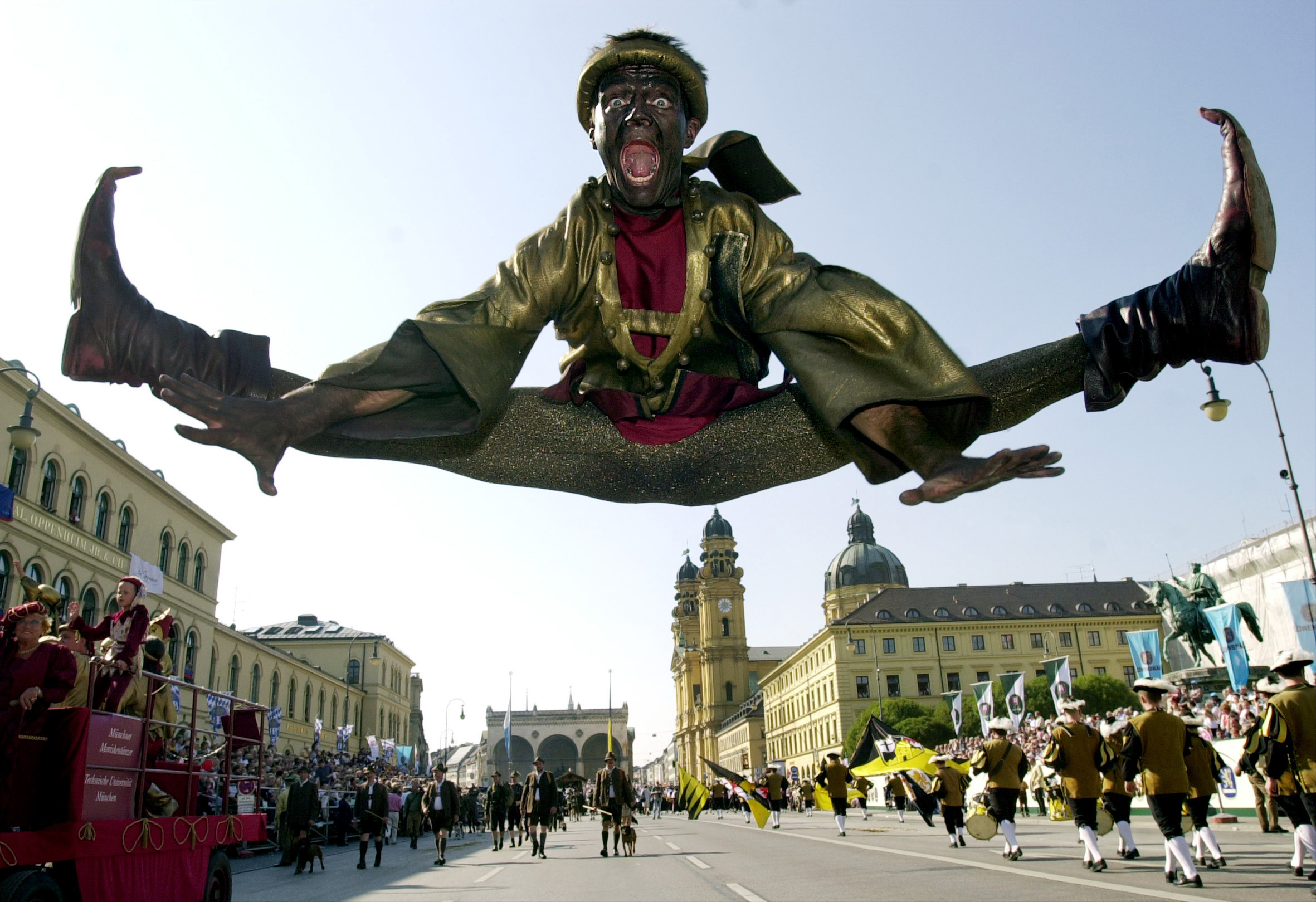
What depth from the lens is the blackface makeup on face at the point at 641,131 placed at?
300 cm

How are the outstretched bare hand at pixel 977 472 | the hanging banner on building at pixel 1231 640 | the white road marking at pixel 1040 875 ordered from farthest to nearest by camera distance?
the hanging banner on building at pixel 1231 640 → the white road marking at pixel 1040 875 → the outstretched bare hand at pixel 977 472

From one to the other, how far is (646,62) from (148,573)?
135 ft

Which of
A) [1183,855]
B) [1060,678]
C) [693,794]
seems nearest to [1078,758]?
[1183,855]

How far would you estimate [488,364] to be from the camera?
2.80m

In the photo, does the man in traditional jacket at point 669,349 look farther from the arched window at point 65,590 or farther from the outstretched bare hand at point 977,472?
the arched window at point 65,590

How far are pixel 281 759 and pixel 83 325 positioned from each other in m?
38.8

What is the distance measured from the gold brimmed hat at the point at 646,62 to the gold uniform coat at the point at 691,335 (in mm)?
264

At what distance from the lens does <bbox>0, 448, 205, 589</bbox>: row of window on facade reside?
1225 inches

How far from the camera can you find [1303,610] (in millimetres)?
37812

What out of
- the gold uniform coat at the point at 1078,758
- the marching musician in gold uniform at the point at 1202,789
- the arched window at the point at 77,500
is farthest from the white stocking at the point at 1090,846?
the arched window at the point at 77,500

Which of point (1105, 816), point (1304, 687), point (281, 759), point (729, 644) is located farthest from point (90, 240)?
point (729, 644)

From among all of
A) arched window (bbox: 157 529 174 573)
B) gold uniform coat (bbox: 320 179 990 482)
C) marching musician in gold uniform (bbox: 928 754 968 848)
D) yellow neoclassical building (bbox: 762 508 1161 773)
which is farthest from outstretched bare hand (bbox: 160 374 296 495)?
yellow neoclassical building (bbox: 762 508 1161 773)

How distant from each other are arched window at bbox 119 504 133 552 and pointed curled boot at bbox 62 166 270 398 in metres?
40.1

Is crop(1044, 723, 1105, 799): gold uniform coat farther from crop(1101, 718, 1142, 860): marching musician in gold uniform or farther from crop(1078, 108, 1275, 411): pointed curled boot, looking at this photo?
crop(1078, 108, 1275, 411): pointed curled boot
